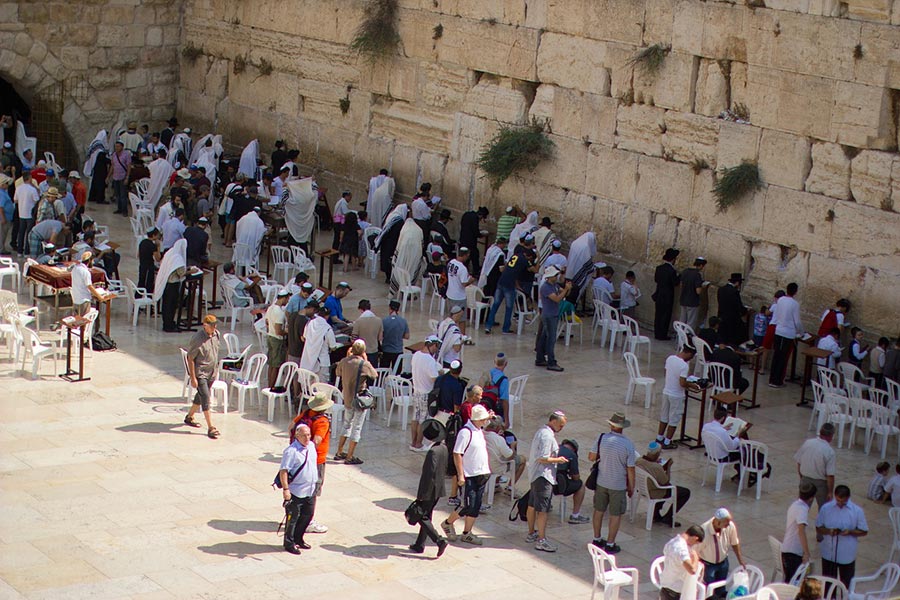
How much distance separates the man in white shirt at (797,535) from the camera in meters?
11.0

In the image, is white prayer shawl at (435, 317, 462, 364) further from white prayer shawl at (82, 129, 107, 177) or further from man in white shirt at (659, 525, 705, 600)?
white prayer shawl at (82, 129, 107, 177)

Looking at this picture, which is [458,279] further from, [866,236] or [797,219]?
[866,236]

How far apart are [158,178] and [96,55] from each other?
18.5 feet

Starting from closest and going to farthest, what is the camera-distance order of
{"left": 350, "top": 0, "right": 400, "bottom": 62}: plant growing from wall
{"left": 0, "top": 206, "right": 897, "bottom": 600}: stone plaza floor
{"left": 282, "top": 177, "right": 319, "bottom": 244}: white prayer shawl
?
{"left": 0, "top": 206, "right": 897, "bottom": 600}: stone plaza floor, {"left": 282, "top": 177, "right": 319, "bottom": 244}: white prayer shawl, {"left": 350, "top": 0, "right": 400, "bottom": 62}: plant growing from wall

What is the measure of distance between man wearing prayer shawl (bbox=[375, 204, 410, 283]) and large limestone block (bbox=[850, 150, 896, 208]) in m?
6.85

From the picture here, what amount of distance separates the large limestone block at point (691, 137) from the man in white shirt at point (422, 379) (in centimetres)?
631

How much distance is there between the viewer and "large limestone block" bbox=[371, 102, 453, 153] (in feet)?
75.2

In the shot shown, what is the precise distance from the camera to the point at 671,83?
1903 cm

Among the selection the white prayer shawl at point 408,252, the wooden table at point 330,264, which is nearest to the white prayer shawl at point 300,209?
the wooden table at point 330,264

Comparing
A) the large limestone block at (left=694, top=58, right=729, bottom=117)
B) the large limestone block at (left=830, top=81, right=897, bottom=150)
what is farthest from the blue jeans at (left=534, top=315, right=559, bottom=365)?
the large limestone block at (left=830, top=81, right=897, bottom=150)

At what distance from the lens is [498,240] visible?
19688 millimetres

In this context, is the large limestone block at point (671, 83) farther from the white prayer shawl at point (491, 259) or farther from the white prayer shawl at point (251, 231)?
the white prayer shawl at point (251, 231)

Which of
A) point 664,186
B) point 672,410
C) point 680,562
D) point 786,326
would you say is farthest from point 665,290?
point 680,562

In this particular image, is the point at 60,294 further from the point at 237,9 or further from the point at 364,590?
the point at 237,9
